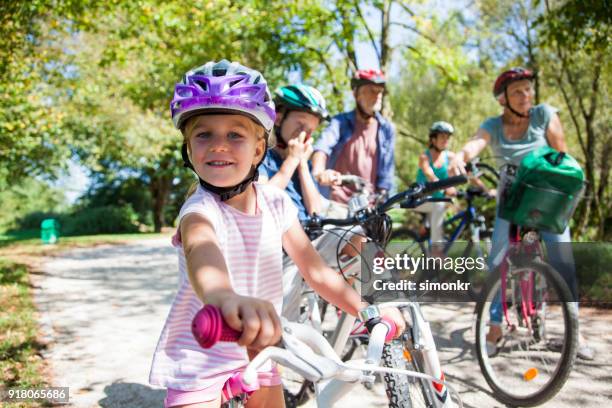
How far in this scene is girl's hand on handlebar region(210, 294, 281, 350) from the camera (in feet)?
3.42

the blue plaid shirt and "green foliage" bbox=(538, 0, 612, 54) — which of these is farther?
"green foliage" bbox=(538, 0, 612, 54)

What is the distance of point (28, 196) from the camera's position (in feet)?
126

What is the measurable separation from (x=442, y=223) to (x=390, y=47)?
7986mm

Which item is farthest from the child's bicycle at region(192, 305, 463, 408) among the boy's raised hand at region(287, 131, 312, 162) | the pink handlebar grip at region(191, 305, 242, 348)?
the boy's raised hand at region(287, 131, 312, 162)

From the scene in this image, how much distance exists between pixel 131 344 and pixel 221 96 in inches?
154

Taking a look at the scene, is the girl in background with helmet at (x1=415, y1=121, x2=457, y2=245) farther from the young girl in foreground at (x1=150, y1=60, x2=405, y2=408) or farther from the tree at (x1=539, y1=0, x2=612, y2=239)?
the young girl in foreground at (x1=150, y1=60, x2=405, y2=408)

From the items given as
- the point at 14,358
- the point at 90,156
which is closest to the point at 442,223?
the point at 14,358

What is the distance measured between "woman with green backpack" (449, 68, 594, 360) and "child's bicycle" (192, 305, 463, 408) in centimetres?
260

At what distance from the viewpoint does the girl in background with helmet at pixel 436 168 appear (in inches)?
255

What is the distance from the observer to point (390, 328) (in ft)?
5.43

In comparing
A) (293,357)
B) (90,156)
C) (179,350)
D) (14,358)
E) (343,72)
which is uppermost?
(343,72)

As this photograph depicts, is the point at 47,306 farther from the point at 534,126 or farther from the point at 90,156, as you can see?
the point at 90,156

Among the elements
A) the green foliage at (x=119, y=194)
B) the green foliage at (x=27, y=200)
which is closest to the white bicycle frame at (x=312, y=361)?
the green foliage at (x=119, y=194)

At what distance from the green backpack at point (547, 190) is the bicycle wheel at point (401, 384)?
187 centimetres
